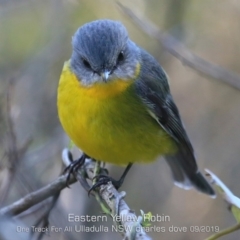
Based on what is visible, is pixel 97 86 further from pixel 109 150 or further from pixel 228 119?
pixel 228 119

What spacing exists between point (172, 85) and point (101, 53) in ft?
Answer: 9.86

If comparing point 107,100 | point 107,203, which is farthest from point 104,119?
point 107,203

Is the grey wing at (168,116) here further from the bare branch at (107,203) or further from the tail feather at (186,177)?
the bare branch at (107,203)

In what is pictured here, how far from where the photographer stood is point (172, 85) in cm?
653

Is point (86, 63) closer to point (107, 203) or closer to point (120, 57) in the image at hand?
point (120, 57)

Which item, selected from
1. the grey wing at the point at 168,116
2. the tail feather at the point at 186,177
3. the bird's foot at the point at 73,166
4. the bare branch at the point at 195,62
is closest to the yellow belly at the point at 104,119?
the bird's foot at the point at 73,166

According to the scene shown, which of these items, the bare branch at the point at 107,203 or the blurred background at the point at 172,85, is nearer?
the bare branch at the point at 107,203

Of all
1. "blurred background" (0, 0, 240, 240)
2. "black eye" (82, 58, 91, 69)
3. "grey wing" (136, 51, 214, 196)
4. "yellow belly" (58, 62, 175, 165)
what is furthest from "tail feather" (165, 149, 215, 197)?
"black eye" (82, 58, 91, 69)

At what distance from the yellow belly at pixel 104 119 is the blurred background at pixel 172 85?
2.24 feet

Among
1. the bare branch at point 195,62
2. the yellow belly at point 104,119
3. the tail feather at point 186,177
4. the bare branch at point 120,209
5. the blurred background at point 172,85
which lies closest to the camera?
the bare branch at point 120,209

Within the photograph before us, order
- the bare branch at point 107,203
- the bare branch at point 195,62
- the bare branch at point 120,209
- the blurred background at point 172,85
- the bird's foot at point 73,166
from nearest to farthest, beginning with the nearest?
the bare branch at point 120,209 < the bare branch at point 107,203 < the bird's foot at point 73,166 < the bare branch at point 195,62 < the blurred background at point 172,85

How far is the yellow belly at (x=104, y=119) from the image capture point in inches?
145

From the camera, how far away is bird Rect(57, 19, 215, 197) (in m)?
3.68

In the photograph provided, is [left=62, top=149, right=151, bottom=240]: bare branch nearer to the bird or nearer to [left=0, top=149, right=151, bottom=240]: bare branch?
[left=0, top=149, right=151, bottom=240]: bare branch
